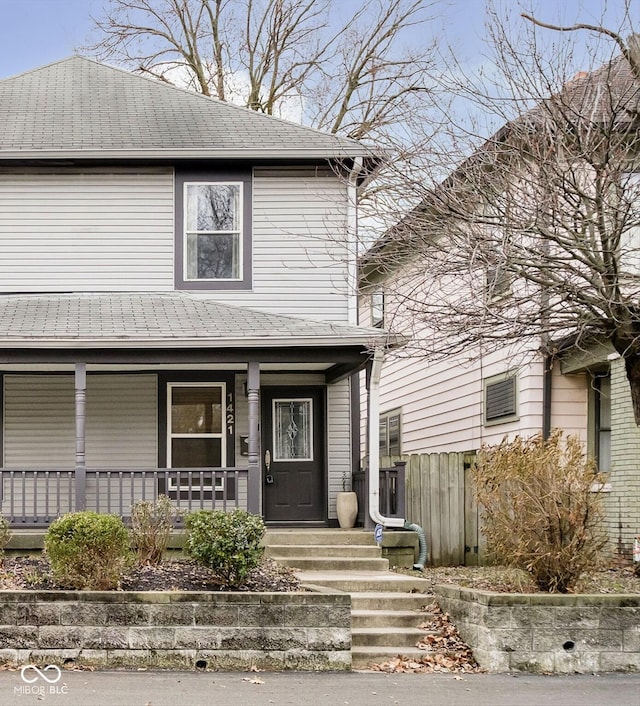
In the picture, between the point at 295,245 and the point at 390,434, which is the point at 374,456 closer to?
the point at 295,245

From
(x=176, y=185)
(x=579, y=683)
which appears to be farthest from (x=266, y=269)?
(x=579, y=683)

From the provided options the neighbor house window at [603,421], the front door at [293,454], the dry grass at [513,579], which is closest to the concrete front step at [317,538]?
the dry grass at [513,579]

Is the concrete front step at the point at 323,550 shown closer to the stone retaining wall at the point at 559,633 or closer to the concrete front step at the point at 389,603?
the concrete front step at the point at 389,603

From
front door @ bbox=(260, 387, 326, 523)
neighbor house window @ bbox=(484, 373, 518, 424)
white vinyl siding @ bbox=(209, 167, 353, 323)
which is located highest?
white vinyl siding @ bbox=(209, 167, 353, 323)

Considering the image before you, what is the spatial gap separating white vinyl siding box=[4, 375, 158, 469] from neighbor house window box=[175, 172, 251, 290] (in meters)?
1.78

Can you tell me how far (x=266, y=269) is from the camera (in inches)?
600

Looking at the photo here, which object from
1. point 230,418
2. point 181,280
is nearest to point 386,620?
point 230,418

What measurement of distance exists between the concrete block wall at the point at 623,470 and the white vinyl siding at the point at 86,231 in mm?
6426

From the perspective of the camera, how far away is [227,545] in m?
9.97

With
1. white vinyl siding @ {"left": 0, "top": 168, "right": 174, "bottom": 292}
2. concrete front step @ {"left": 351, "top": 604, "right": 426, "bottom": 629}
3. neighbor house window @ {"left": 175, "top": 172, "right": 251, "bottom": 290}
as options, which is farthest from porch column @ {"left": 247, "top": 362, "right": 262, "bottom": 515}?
concrete front step @ {"left": 351, "top": 604, "right": 426, "bottom": 629}

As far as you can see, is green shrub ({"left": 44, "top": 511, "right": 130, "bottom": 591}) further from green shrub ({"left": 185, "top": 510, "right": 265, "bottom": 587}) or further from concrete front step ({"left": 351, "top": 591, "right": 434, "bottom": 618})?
concrete front step ({"left": 351, "top": 591, "right": 434, "bottom": 618})

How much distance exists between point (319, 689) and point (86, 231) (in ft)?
28.7

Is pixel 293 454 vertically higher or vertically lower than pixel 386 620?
higher

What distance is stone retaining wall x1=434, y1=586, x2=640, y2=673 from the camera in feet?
30.1
